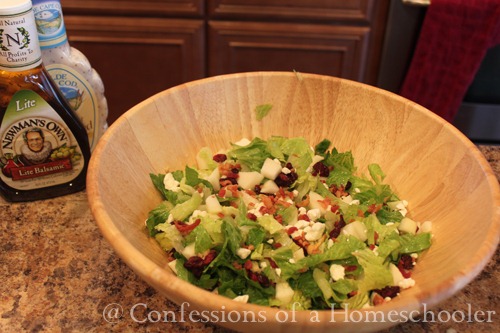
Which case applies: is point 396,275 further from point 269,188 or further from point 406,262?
point 269,188

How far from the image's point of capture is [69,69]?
3.10ft

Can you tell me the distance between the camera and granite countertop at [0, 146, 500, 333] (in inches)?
29.1

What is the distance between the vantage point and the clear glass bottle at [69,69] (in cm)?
85

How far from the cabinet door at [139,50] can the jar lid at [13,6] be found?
4.15ft

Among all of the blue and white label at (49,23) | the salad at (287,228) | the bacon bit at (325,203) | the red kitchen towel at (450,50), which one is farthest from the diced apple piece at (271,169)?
the red kitchen towel at (450,50)

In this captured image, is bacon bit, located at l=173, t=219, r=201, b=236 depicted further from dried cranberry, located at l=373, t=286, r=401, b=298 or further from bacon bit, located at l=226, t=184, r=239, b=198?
dried cranberry, located at l=373, t=286, r=401, b=298

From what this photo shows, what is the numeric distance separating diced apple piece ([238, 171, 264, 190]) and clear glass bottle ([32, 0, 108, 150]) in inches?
13.3

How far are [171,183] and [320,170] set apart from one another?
0.30 metres

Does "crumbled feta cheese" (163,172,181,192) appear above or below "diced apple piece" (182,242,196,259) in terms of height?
above

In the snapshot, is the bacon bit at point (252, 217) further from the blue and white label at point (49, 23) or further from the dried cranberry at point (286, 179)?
the blue and white label at point (49, 23)

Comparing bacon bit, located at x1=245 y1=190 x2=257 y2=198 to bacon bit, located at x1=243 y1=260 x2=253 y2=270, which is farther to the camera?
bacon bit, located at x1=245 y1=190 x2=257 y2=198

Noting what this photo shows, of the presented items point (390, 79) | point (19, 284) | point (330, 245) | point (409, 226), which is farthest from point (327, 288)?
point (390, 79)

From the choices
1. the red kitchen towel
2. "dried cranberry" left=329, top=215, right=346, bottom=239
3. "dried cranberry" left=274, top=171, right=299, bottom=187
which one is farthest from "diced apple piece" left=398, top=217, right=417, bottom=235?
the red kitchen towel

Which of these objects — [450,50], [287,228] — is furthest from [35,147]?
[450,50]
